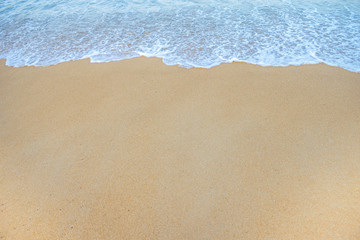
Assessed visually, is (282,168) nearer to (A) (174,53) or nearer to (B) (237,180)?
(B) (237,180)

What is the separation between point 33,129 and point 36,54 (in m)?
2.65

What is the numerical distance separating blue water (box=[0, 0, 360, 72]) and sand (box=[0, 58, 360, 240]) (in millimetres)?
620

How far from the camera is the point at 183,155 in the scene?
2586 millimetres

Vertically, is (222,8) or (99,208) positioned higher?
(222,8)

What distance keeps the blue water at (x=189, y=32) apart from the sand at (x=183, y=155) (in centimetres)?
62

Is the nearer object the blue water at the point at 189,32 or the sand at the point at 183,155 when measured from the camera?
the sand at the point at 183,155

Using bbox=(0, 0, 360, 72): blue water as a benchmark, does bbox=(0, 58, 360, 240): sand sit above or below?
below

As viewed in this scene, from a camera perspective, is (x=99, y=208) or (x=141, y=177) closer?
(x=99, y=208)

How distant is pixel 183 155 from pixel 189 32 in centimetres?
384

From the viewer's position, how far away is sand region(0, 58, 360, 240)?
2025mm

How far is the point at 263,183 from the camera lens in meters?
2.28

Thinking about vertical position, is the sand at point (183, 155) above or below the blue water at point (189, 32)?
below

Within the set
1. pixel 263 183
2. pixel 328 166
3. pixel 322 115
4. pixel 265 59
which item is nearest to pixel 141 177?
pixel 263 183

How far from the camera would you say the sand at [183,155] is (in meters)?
2.03
